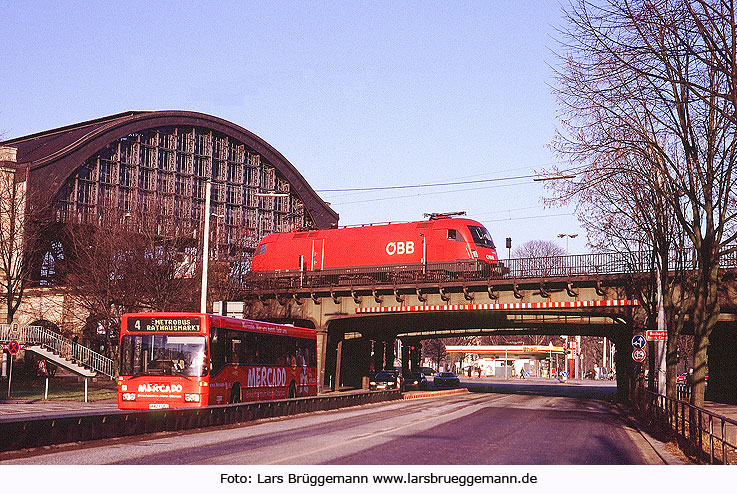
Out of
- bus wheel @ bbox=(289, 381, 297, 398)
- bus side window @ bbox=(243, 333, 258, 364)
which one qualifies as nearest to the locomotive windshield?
bus wheel @ bbox=(289, 381, 297, 398)

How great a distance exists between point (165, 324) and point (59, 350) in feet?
86.8

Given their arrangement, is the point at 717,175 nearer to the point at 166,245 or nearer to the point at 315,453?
the point at 315,453

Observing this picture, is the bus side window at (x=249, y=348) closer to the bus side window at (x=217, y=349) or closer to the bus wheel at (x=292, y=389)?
the bus side window at (x=217, y=349)

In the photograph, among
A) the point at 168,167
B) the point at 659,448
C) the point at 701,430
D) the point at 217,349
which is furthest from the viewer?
the point at 168,167

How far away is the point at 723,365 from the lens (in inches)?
2266

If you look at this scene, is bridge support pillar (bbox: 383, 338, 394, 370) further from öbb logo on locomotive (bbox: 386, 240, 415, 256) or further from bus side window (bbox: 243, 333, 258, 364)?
bus side window (bbox: 243, 333, 258, 364)

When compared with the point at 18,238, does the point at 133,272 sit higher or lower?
lower

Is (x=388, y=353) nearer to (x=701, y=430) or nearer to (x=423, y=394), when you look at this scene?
(x=423, y=394)

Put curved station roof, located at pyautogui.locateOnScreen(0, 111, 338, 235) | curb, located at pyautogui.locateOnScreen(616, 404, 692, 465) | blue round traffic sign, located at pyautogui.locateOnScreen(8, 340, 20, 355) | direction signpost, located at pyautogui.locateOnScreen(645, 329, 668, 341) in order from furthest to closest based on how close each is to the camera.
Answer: curved station roof, located at pyautogui.locateOnScreen(0, 111, 338, 235)
blue round traffic sign, located at pyautogui.locateOnScreen(8, 340, 20, 355)
direction signpost, located at pyautogui.locateOnScreen(645, 329, 668, 341)
curb, located at pyautogui.locateOnScreen(616, 404, 692, 465)

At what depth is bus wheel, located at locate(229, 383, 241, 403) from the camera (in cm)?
2905

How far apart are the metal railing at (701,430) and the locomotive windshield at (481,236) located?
88.7ft

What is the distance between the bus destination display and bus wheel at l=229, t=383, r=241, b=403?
3.05 metres

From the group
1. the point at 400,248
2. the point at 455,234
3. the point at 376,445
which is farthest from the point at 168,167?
the point at 376,445

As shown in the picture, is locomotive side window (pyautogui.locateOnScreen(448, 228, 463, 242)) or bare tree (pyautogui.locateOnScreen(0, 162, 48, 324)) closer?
bare tree (pyautogui.locateOnScreen(0, 162, 48, 324))
